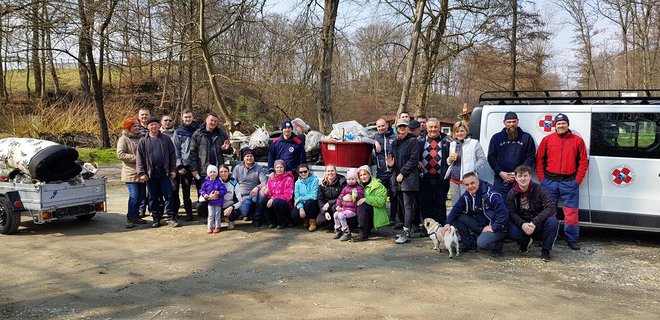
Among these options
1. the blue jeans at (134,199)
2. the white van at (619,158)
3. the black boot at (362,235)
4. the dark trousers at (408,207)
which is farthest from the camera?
the blue jeans at (134,199)

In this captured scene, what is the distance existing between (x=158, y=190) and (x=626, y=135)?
273 inches

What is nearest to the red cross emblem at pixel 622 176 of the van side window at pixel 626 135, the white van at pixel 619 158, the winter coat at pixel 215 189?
the white van at pixel 619 158

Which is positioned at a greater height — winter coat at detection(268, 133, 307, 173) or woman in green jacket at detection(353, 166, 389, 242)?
winter coat at detection(268, 133, 307, 173)

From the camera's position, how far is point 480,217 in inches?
260

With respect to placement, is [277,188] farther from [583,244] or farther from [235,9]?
[235,9]

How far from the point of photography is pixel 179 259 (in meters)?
6.38

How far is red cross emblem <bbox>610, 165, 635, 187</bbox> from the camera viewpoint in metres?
6.71

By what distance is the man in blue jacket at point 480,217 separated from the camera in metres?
6.38

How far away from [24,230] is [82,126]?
14.7m

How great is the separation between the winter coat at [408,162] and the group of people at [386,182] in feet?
0.05

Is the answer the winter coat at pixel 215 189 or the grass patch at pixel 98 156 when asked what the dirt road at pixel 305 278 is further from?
the grass patch at pixel 98 156

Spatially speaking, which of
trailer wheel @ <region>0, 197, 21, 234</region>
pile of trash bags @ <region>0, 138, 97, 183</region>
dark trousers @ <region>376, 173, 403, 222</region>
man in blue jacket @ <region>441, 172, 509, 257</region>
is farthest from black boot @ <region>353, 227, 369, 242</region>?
trailer wheel @ <region>0, 197, 21, 234</region>

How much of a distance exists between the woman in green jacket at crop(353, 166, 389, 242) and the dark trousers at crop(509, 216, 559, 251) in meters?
1.78

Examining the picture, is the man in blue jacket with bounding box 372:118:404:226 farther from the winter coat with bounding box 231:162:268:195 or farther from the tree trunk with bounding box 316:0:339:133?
the tree trunk with bounding box 316:0:339:133
